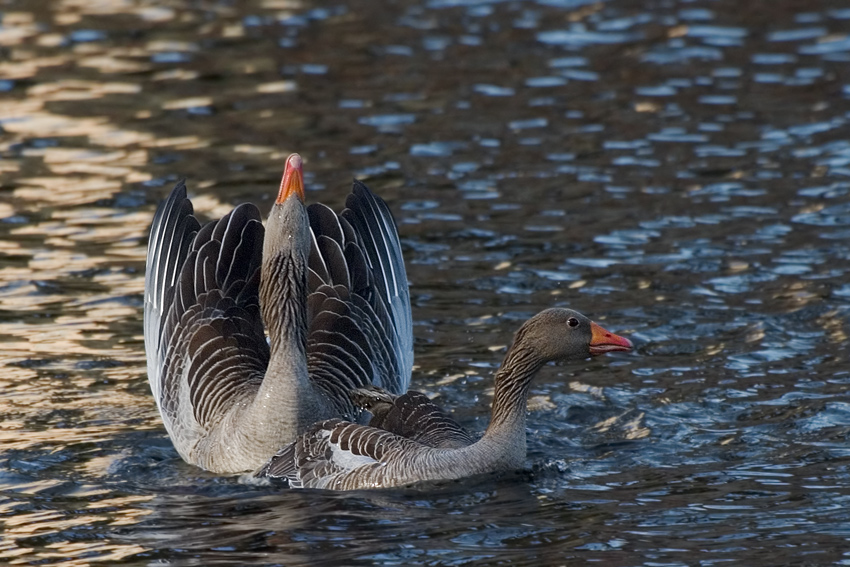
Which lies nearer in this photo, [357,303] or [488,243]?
[357,303]

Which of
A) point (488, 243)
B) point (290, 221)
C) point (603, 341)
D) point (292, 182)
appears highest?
point (292, 182)

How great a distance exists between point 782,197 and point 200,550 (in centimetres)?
889

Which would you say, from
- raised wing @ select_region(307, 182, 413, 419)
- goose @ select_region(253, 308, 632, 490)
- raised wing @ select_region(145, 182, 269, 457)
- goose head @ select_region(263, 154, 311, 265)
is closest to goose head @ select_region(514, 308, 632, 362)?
goose @ select_region(253, 308, 632, 490)

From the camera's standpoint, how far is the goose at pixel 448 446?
29.4 feet

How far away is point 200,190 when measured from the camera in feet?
52.1

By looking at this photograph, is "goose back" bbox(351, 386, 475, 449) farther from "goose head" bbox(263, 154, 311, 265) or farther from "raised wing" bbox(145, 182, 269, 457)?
"goose head" bbox(263, 154, 311, 265)

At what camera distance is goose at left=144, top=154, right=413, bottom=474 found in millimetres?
9305

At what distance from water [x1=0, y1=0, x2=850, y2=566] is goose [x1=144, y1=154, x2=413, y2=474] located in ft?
1.33

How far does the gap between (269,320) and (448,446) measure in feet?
4.80

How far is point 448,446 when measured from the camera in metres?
9.18

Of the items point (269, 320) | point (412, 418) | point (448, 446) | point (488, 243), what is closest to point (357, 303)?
point (269, 320)

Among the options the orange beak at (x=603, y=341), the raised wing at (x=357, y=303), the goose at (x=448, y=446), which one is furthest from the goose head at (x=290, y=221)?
the orange beak at (x=603, y=341)

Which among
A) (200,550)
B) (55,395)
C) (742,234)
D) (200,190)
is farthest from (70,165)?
(200,550)

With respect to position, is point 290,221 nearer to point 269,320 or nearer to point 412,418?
point 269,320
